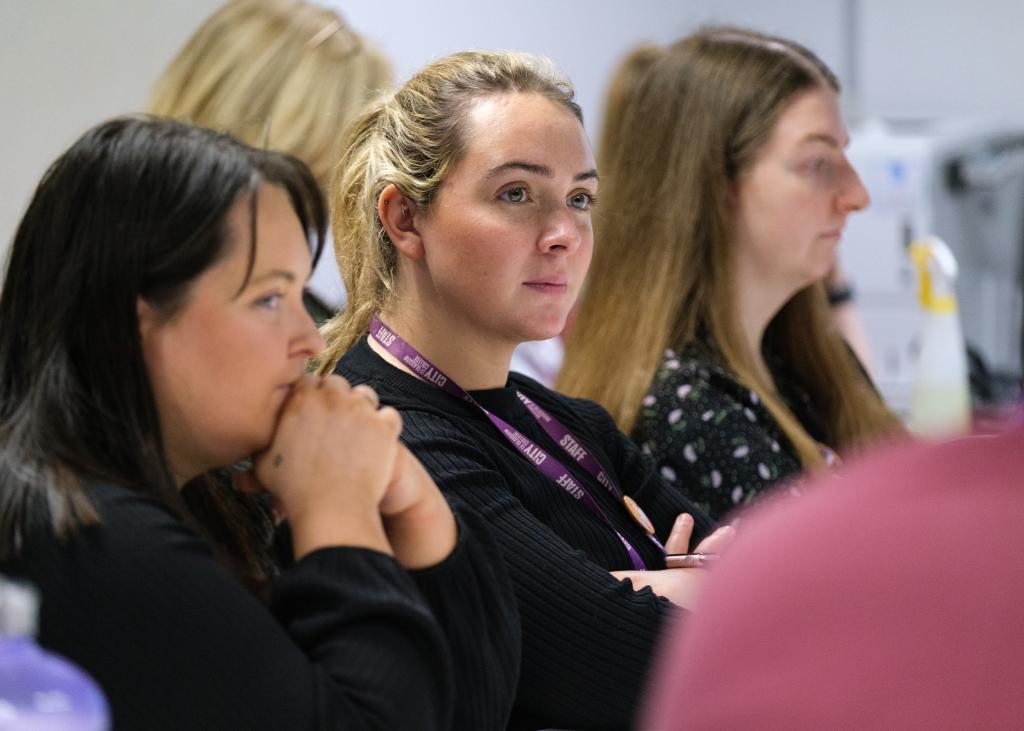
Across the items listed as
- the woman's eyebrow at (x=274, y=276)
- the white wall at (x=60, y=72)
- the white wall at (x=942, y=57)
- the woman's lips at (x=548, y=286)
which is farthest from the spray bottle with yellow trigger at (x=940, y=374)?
the white wall at (x=942, y=57)

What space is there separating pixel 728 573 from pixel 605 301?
5.99ft

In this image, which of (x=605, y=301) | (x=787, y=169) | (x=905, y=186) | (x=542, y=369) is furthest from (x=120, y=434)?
A: (x=905, y=186)

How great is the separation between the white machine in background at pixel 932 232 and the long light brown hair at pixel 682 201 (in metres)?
1.86

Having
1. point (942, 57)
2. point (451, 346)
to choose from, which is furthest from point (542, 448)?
point (942, 57)

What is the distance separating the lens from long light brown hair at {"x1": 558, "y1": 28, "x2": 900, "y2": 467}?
7.94 ft

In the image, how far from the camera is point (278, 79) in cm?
281

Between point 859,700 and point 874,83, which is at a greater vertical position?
point 874,83

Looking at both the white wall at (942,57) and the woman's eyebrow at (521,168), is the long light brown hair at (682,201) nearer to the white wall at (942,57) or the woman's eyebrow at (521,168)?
the woman's eyebrow at (521,168)

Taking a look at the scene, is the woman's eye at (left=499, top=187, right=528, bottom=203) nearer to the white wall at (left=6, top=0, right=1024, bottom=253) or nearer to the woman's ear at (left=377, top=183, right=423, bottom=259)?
the woman's ear at (left=377, top=183, right=423, bottom=259)

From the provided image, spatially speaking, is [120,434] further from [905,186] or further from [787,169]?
[905,186]

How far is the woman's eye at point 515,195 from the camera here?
173 cm

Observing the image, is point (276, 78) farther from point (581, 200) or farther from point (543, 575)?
point (543, 575)

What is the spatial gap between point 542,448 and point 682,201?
845 millimetres

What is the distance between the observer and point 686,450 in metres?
2.22
